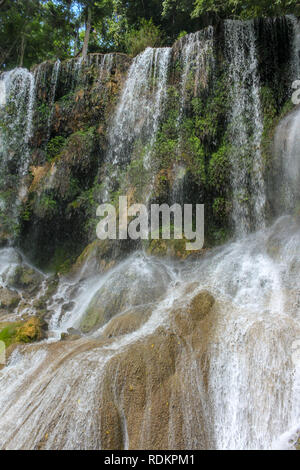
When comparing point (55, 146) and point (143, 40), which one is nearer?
point (55, 146)

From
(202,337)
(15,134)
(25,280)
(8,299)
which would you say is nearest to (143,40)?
(15,134)

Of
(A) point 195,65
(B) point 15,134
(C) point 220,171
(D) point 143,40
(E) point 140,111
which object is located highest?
(D) point 143,40

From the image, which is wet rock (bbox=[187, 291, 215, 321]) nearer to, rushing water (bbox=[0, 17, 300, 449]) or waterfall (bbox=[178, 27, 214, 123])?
rushing water (bbox=[0, 17, 300, 449])

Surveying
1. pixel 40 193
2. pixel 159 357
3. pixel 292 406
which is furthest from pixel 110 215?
pixel 292 406

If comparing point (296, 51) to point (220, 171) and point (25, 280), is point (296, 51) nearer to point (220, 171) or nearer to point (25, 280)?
point (220, 171)

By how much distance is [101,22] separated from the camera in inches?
722

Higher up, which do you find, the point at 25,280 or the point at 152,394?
the point at 25,280

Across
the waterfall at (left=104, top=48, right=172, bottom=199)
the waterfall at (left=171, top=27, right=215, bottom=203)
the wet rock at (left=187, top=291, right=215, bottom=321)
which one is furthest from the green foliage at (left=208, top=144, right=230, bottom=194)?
the wet rock at (left=187, top=291, right=215, bottom=321)

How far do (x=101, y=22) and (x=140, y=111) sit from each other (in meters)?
10.9

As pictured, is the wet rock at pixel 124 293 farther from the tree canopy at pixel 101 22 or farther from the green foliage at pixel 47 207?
the tree canopy at pixel 101 22

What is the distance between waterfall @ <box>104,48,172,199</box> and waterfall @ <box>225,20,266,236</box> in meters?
2.18

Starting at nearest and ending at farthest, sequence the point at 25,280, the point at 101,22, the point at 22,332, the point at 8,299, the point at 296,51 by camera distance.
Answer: the point at 22,332
the point at 8,299
the point at 25,280
the point at 296,51
the point at 101,22

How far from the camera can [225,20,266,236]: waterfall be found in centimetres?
928
